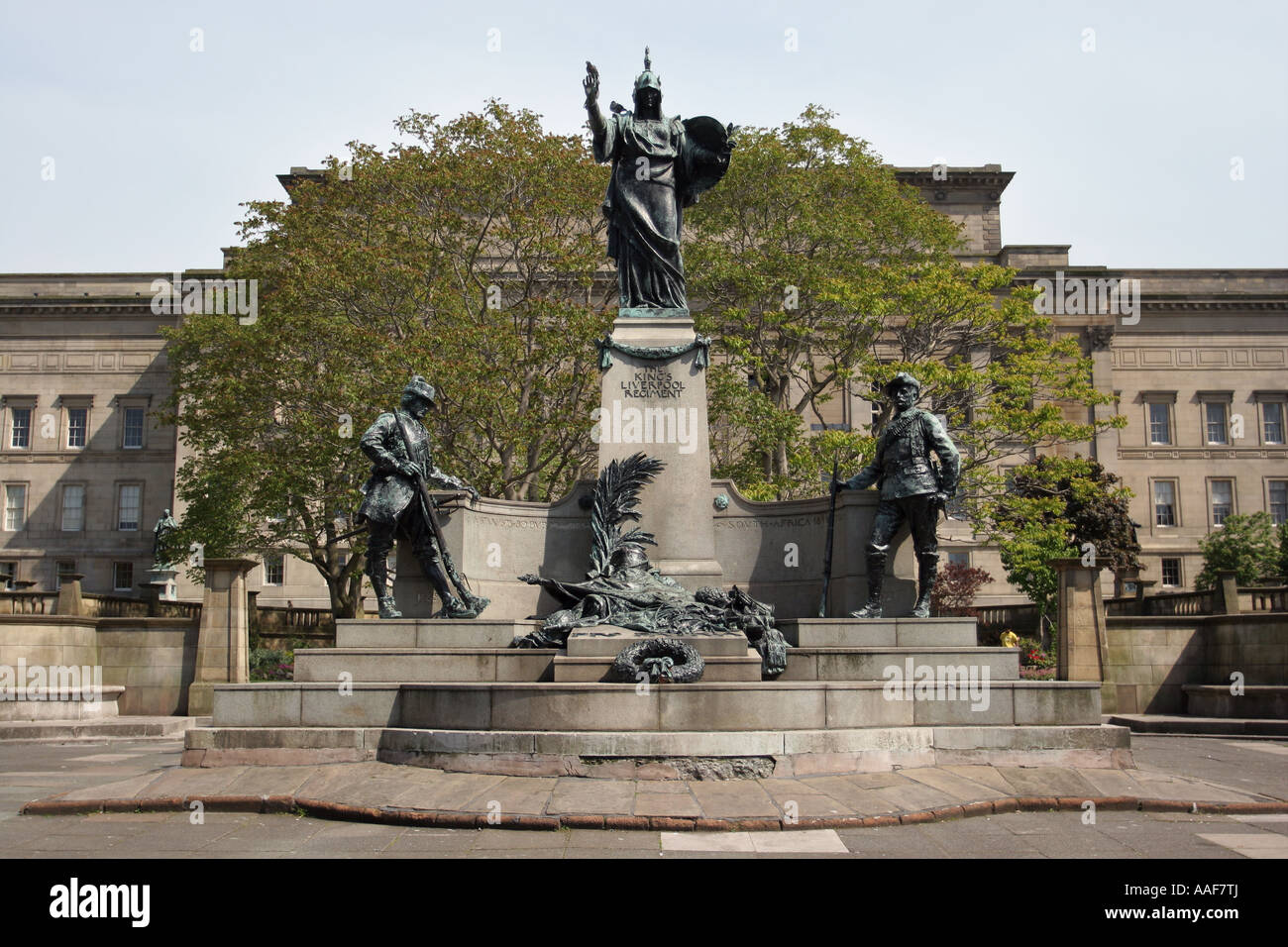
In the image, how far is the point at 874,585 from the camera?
14945 mm

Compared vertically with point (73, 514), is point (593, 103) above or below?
above

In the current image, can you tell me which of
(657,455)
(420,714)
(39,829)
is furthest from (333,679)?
(657,455)

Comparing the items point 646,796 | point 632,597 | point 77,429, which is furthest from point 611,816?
point 77,429

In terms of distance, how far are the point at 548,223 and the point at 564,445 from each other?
6.88 meters

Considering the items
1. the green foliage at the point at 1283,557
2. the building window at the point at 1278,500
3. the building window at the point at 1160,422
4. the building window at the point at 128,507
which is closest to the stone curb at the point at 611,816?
the green foliage at the point at 1283,557

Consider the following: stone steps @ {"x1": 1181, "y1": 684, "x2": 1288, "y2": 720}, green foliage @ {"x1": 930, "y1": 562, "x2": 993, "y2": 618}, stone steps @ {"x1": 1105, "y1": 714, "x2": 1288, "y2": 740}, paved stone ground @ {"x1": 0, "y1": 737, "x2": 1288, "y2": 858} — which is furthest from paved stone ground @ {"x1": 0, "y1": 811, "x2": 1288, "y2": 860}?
green foliage @ {"x1": 930, "y1": 562, "x2": 993, "y2": 618}

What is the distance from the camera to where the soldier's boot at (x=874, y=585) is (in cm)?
1483

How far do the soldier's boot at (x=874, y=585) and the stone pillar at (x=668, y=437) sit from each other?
2.18m

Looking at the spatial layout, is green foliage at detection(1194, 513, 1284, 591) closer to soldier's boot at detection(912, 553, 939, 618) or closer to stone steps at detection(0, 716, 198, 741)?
soldier's boot at detection(912, 553, 939, 618)

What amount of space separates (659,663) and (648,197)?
26.6ft

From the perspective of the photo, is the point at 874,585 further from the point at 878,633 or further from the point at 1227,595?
the point at 1227,595
